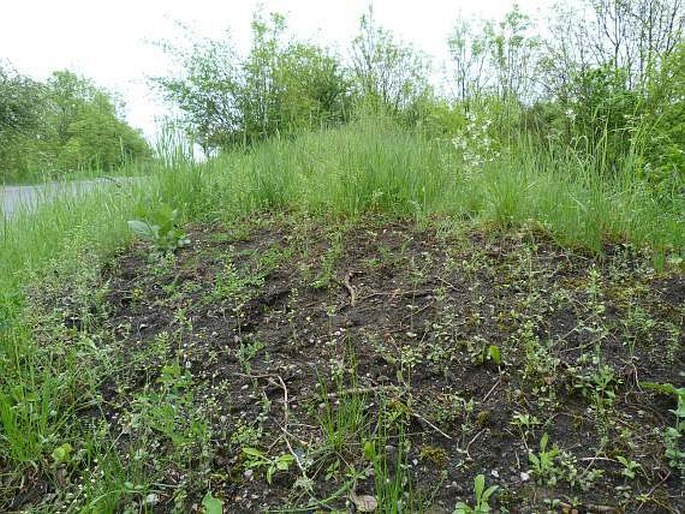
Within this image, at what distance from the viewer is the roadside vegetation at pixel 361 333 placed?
1.32 m

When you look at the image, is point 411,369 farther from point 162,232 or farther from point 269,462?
point 162,232

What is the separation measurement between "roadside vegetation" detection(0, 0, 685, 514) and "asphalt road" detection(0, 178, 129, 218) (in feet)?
0.48

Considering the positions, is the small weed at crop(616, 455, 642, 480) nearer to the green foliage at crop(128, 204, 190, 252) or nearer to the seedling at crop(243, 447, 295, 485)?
the seedling at crop(243, 447, 295, 485)

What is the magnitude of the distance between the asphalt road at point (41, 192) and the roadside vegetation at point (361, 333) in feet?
0.48

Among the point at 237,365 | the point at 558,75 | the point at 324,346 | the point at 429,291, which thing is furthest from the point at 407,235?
the point at 558,75

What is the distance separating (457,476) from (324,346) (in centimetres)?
71

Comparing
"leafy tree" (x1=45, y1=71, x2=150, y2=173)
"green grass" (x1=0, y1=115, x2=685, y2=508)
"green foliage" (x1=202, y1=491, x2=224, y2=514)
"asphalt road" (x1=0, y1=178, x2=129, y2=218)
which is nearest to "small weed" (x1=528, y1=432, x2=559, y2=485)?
"green grass" (x1=0, y1=115, x2=685, y2=508)

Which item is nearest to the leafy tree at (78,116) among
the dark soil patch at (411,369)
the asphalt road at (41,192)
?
the asphalt road at (41,192)

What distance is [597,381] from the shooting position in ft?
4.73

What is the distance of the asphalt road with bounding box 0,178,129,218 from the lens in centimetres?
374

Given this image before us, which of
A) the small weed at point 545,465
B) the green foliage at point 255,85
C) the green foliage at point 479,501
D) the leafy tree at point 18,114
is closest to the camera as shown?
the green foliage at point 479,501

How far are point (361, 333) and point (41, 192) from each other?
129 inches

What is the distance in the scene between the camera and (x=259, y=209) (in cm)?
322

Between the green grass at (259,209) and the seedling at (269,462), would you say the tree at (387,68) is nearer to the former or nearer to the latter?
the green grass at (259,209)
